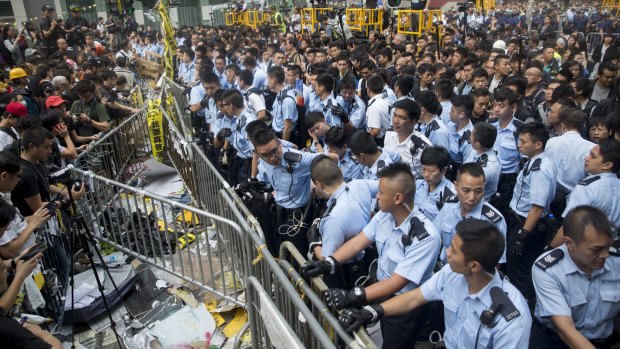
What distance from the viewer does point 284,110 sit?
6910mm

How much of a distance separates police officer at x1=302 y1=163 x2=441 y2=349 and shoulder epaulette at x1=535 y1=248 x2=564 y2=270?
2.17ft

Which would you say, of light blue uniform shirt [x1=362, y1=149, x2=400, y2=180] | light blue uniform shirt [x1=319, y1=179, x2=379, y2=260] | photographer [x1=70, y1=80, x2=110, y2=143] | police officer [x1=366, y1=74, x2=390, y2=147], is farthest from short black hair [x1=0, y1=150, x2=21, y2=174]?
police officer [x1=366, y1=74, x2=390, y2=147]

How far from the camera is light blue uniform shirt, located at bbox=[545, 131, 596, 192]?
4543 mm

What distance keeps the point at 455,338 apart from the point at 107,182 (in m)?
4.15

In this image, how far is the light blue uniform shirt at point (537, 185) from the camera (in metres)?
4.10

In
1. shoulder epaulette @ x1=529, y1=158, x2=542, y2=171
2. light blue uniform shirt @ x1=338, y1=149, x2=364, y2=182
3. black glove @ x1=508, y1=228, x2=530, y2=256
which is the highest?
shoulder epaulette @ x1=529, y1=158, x2=542, y2=171

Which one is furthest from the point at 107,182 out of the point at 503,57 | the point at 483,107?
the point at 503,57

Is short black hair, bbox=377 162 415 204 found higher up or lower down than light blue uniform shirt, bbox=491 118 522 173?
higher up

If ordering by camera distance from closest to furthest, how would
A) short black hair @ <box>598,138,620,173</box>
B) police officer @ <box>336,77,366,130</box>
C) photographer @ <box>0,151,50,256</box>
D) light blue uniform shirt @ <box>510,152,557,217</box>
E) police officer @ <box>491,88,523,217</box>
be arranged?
photographer @ <box>0,151,50,256</box> → short black hair @ <box>598,138,620,173</box> → light blue uniform shirt @ <box>510,152,557,217</box> → police officer @ <box>491,88,523,217</box> → police officer @ <box>336,77,366,130</box>

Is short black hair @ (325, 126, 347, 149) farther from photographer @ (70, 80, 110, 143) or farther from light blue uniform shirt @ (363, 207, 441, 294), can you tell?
photographer @ (70, 80, 110, 143)

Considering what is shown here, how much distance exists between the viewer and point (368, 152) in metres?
4.44

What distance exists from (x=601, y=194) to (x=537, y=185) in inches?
20.0

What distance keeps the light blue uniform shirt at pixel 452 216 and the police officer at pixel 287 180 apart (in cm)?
149

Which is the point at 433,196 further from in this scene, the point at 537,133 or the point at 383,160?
the point at 537,133
